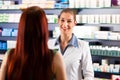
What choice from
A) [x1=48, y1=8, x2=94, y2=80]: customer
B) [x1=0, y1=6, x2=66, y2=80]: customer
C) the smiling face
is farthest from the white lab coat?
[x1=0, y1=6, x2=66, y2=80]: customer

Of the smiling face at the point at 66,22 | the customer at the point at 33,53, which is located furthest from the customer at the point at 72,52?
the customer at the point at 33,53

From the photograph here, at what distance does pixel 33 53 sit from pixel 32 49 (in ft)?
0.07

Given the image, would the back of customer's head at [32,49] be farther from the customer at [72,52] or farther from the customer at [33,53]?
the customer at [72,52]

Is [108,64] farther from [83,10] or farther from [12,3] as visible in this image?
[12,3]

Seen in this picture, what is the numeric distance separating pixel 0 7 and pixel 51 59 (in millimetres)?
4609

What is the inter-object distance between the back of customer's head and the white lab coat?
822 mm

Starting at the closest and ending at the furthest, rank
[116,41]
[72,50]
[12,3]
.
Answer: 1. [72,50]
2. [116,41]
3. [12,3]

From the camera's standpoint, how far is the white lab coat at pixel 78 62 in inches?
85.5

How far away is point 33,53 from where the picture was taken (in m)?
1.36

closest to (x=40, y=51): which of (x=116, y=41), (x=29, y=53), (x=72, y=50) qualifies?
(x=29, y=53)

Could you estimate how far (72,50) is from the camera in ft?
7.39

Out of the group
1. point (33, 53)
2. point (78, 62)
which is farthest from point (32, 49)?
point (78, 62)

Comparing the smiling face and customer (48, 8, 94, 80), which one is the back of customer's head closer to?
customer (48, 8, 94, 80)

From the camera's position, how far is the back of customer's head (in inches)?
53.4
